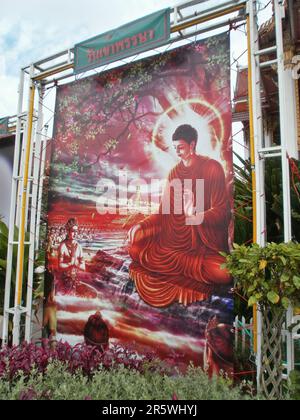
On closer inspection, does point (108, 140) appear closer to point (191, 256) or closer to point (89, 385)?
point (191, 256)

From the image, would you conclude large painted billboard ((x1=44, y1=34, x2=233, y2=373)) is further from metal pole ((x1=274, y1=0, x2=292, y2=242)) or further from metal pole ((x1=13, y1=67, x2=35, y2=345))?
metal pole ((x1=274, y1=0, x2=292, y2=242))

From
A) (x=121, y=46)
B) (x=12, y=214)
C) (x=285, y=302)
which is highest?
(x=121, y=46)

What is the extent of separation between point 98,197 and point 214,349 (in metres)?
2.13

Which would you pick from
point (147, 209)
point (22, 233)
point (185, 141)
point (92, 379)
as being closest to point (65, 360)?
point (92, 379)

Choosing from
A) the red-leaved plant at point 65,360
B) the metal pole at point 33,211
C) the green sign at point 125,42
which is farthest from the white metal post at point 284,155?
the metal pole at point 33,211

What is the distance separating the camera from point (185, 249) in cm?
365

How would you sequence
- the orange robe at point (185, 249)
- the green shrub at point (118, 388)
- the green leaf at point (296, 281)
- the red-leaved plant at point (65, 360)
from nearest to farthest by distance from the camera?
the green shrub at point (118, 388) → the green leaf at point (296, 281) → the red-leaved plant at point (65, 360) → the orange robe at point (185, 249)

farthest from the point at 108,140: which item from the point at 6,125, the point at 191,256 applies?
the point at 6,125

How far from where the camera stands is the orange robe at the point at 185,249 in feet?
11.4

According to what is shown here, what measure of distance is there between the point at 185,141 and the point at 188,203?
26.1 inches

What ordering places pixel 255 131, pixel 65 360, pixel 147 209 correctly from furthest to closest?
pixel 147 209 < pixel 255 131 < pixel 65 360

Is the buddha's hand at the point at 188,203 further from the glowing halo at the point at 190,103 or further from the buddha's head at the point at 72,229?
the buddha's head at the point at 72,229

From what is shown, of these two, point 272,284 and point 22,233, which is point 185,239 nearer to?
point 272,284

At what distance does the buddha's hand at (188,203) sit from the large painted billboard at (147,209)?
10 millimetres
